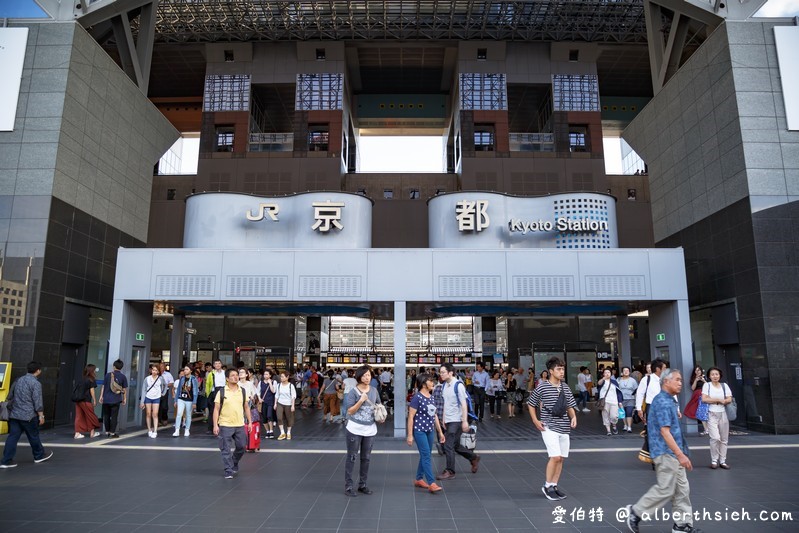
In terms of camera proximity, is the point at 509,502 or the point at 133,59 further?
the point at 133,59

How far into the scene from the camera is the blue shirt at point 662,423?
4.85 metres

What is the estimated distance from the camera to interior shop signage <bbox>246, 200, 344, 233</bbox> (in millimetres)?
13953

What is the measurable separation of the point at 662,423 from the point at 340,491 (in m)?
3.83

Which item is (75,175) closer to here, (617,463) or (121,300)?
(121,300)

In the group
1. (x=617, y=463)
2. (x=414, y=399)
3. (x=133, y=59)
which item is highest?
(x=133, y=59)

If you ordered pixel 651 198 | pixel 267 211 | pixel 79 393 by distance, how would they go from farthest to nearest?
pixel 651 198, pixel 267 211, pixel 79 393

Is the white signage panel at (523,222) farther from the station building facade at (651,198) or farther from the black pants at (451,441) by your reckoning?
the black pants at (451,441)

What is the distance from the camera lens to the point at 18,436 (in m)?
7.93

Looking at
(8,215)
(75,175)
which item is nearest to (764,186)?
(75,175)

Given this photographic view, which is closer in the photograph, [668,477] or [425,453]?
[668,477]

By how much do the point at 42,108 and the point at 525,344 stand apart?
21043 millimetres

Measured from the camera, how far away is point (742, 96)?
12578mm

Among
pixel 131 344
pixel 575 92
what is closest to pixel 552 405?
pixel 131 344

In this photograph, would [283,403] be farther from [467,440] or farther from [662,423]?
[662,423]
